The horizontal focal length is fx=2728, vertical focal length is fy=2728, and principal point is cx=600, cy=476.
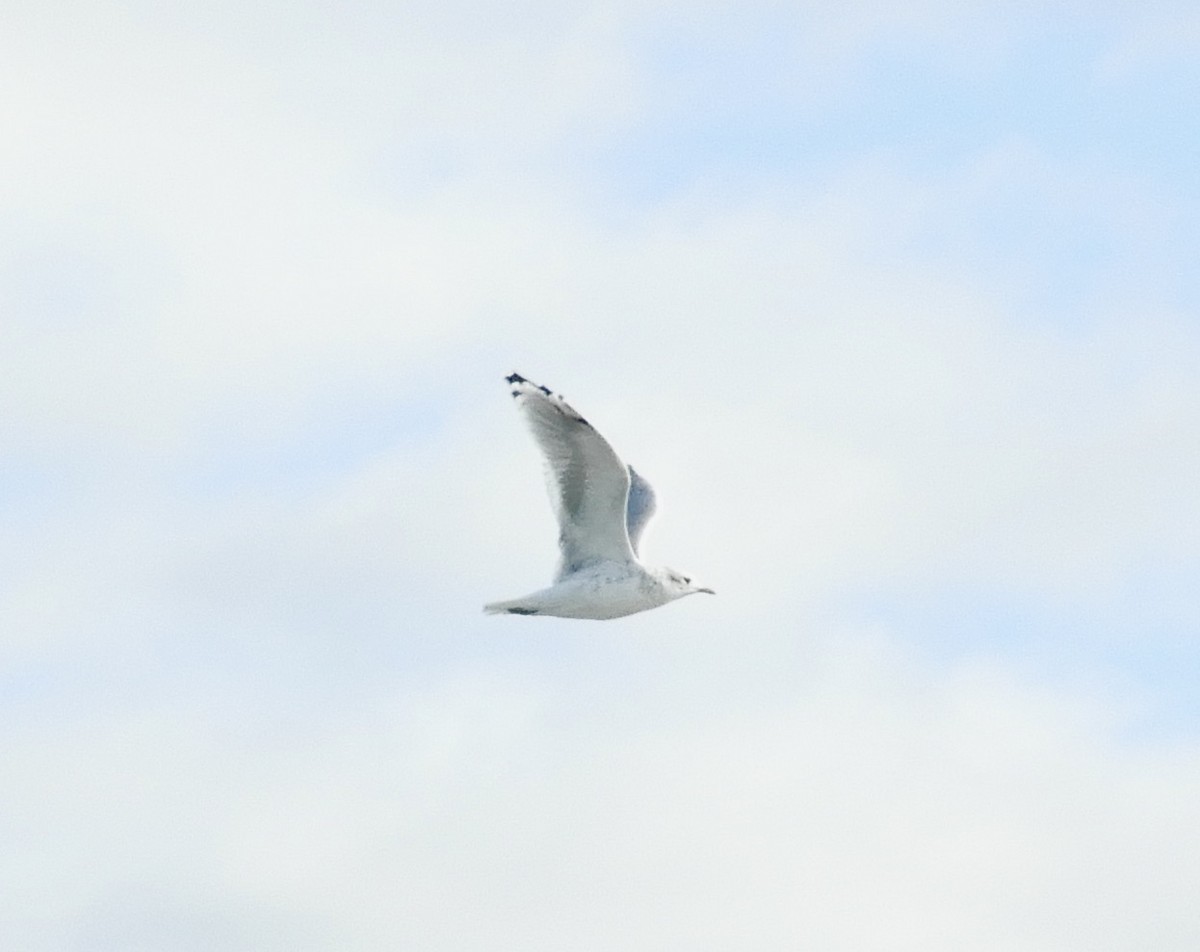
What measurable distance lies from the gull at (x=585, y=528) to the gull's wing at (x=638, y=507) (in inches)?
119

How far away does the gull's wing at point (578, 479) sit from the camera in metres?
36.4

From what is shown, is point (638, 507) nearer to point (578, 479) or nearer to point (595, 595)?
point (595, 595)

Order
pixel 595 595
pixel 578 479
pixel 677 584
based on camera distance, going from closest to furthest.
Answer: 1. pixel 578 479
2. pixel 595 595
3. pixel 677 584

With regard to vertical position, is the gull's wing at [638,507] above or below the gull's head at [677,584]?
above

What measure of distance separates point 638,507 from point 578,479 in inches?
243

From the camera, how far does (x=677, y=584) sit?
1570 inches

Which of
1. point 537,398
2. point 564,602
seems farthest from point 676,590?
point 537,398

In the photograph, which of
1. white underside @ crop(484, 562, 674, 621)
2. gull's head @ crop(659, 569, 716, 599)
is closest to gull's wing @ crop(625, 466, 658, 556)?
gull's head @ crop(659, 569, 716, 599)

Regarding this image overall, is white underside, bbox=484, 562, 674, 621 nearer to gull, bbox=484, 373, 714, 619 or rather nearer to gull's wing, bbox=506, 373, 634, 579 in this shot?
gull, bbox=484, 373, 714, 619

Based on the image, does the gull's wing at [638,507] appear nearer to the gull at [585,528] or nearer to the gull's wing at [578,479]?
the gull at [585,528]

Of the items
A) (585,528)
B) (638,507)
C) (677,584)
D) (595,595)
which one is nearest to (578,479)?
(585,528)

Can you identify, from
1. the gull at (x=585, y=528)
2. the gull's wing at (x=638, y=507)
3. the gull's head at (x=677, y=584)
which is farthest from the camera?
the gull's wing at (x=638, y=507)

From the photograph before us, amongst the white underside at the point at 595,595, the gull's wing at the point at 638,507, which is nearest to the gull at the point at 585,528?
the white underside at the point at 595,595

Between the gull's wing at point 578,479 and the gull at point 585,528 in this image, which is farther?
the gull at point 585,528
